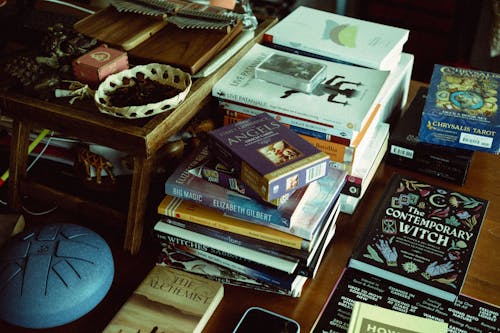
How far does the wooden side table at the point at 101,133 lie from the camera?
87 centimetres

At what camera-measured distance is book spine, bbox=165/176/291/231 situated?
84cm

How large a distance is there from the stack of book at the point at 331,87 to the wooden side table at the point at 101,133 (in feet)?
0.25

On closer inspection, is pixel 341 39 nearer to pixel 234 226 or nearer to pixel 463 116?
pixel 463 116

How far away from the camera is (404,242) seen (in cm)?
93

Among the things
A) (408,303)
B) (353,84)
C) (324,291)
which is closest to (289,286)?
(324,291)

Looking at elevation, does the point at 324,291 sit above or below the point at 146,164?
below

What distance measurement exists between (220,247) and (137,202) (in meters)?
0.16

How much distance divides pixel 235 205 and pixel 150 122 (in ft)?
0.62

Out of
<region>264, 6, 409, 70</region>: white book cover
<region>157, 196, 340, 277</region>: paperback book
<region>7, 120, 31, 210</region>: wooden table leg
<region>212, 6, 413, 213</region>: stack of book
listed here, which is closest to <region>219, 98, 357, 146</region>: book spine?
<region>212, 6, 413, 213</region>: stack of book

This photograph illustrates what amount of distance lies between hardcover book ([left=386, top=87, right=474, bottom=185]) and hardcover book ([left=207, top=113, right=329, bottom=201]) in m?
0.32

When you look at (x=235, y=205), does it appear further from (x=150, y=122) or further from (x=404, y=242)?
(x=404, y=242)

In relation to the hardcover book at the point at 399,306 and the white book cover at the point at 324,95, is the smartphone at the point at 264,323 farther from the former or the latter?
the white book cover at the point at 324,95

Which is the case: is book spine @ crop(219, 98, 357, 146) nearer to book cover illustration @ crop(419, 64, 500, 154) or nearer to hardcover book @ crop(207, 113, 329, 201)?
hardcover book @ crop(207, 113, 329, 201)

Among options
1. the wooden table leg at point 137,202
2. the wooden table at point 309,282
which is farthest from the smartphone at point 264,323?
the wooden table leg at point 137,202
